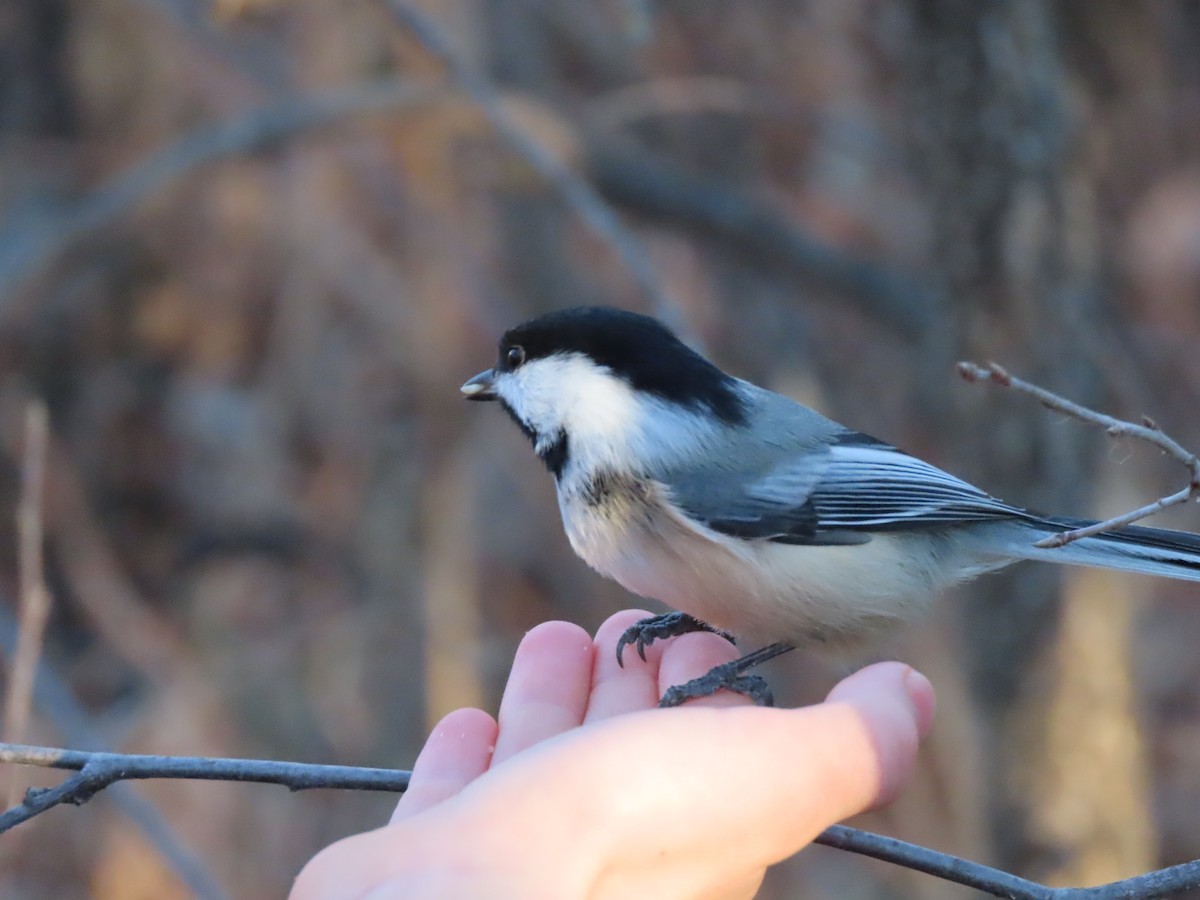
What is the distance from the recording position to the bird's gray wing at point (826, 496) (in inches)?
69.1

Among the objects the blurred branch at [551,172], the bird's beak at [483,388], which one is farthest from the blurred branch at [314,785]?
the blurred branch at [551,172]

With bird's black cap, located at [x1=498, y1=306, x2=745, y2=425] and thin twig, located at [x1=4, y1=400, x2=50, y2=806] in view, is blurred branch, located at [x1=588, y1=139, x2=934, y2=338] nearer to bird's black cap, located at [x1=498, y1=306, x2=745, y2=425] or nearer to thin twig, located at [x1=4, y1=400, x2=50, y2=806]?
bird's black cap, located at [x1=498, y1=306, x2=745, y2=425]

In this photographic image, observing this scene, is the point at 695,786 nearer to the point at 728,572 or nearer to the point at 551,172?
the point at 728,572

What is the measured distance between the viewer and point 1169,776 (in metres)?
4.00

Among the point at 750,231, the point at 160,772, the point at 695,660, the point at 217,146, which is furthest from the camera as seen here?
the point at 750,231

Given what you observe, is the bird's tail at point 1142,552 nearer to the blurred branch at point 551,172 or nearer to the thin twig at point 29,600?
the blurred branch at point 551,172

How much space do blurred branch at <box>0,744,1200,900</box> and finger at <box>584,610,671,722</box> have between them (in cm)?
53

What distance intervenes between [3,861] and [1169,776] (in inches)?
140

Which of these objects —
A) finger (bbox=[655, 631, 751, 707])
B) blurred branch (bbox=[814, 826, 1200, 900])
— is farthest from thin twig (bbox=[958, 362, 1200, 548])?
finger (bbox=[655, 631, 751, 707])

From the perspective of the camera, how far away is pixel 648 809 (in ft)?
4.02

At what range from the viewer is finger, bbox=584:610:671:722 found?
1.75m

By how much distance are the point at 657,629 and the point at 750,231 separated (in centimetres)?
186

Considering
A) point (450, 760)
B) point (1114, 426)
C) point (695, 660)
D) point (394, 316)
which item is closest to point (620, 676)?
point (695, 660)

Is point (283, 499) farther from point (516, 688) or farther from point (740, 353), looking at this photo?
point (516, 688)
